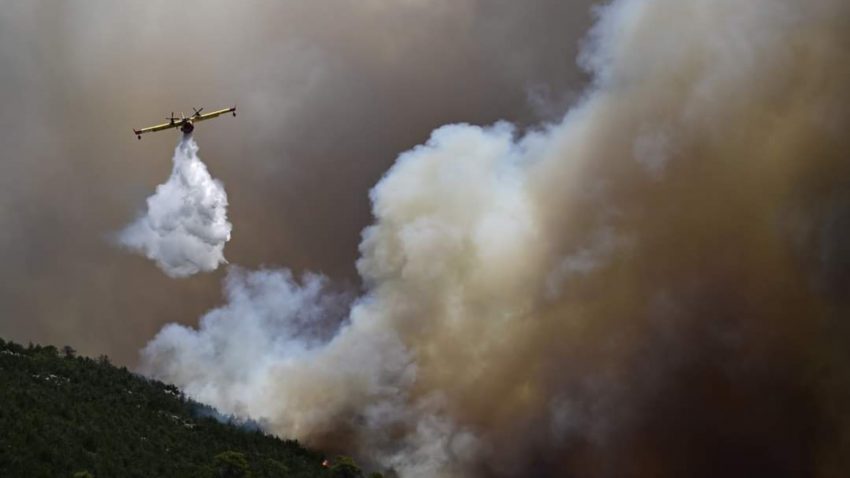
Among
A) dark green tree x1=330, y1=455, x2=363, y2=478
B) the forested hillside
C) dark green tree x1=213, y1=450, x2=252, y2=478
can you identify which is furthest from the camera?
dark green tree x1=330, y1=455, x2=363, y2=478

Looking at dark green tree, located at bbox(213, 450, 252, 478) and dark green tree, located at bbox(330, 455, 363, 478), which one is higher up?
dark green tree, located at bbox(330, 455, 363, 478)

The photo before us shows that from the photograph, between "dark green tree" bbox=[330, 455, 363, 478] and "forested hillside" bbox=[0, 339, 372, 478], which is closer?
"forested hillside" bbox=[0, 339, 372, 478]

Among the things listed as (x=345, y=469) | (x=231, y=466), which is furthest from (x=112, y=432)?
(x=345, y=469)

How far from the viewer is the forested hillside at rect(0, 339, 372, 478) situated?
69125 millimetres

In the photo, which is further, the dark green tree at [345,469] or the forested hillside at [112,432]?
the dark green tree at [345,469]

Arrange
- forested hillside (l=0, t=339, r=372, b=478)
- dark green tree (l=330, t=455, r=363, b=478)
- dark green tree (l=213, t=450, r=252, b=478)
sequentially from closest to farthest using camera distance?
forested hillside (l=0, t=339, r=372, b=478)
dark green tree (l=213, t=450, r=252, b=478)
dark green tree (l=330, t=455, r=363, b=478)

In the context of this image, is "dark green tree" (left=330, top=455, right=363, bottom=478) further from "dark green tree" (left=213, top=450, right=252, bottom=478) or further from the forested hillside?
"dark green tree" (left=213, top=450, right=252, bottom=478)

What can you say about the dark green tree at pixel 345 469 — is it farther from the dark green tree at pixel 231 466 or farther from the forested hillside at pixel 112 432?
the dark green tree at pixel 231 466

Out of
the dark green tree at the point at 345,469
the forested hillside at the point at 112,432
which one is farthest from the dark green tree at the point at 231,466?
the dark green tree at the point at 345,469

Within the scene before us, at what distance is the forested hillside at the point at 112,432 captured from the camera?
69.1m

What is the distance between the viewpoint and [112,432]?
265 feet

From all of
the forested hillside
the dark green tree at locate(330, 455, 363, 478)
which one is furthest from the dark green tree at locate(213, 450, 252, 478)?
the dark green tree at locate(330, 455, 363, 478)

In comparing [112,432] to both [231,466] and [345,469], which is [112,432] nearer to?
[231,466]

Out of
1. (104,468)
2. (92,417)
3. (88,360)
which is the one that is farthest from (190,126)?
(104,468)
